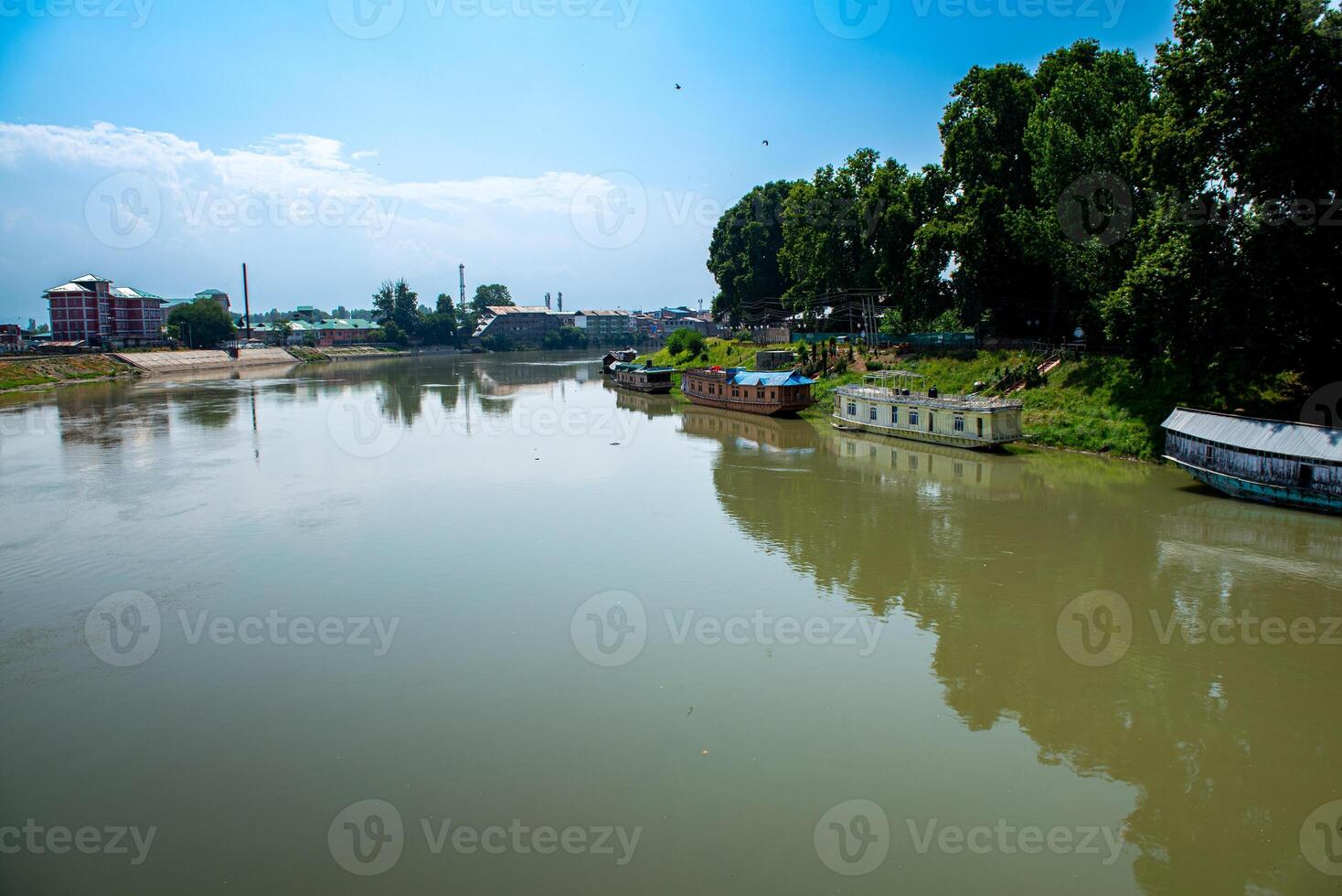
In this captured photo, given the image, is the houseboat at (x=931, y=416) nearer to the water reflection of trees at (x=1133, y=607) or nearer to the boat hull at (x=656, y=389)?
the water reflection of trees at (x=1133, y=607)

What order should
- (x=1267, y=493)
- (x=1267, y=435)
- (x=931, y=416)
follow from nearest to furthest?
(x=1267, y=493) → (x=1267, y=435) → (x=931, y=416)

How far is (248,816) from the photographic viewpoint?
27.5 ft

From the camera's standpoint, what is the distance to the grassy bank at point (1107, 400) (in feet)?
78.4

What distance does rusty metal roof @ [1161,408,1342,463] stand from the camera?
1808 centimetres

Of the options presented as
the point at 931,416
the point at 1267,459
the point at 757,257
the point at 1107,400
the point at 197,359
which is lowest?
the point at 1267,459

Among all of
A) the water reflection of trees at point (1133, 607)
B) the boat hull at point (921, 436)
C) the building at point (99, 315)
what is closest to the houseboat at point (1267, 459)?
the water reflection of trees at point (1133, 607)

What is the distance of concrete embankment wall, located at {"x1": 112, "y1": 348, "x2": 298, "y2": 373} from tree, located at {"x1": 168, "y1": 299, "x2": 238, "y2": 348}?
3.42m

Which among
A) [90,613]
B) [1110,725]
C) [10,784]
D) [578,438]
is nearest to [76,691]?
[10,784]

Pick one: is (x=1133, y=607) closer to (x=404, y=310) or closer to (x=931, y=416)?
(x=931, y=416)

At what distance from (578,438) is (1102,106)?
25486 millimetres

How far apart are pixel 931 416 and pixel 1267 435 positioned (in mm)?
11448

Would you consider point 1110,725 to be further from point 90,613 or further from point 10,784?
point 90,613

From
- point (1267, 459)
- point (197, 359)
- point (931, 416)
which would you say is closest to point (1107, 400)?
point (931, 416)

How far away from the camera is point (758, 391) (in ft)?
133
